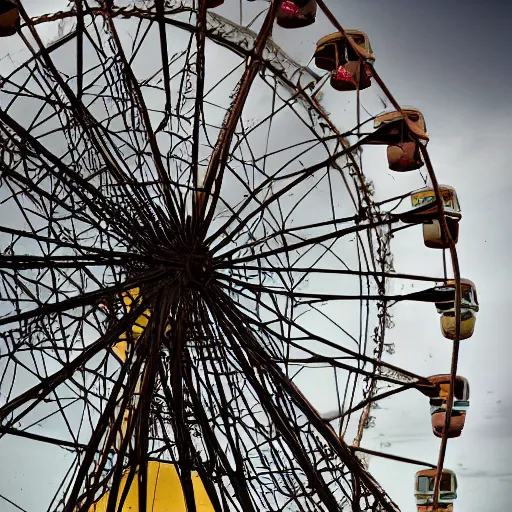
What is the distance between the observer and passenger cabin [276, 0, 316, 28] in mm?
1708

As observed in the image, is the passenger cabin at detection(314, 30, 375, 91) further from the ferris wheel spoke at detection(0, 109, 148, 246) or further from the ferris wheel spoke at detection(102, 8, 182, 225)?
the ferris wheel spoke at detection(0, 109, 148, 246)

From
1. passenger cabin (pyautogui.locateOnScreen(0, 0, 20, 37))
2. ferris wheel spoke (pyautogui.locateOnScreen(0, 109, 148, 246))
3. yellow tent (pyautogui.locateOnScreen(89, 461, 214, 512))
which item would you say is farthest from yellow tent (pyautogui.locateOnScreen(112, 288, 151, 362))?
passenger cabin (pyautogui.locateOnScreen(0, 0, 20, 37))

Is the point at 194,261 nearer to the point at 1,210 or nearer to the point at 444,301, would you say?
the point at 444,301

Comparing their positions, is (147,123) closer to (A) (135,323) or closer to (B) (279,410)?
(A) (135,323)

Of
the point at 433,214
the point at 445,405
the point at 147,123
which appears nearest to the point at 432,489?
the point at 445,405

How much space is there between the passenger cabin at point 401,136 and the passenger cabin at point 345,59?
0.10 m

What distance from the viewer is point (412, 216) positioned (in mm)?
1731

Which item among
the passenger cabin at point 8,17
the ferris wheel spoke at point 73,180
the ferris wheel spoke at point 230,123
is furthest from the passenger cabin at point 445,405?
the passenger cabin at point 8,17

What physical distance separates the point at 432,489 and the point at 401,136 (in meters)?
0.67

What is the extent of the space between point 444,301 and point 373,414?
13.5 inches

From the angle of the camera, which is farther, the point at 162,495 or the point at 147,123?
the point at 162,495

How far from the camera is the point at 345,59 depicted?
1.73 meters

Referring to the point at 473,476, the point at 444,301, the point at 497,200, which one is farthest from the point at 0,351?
the point at 497,200

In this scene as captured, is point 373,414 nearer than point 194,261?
No
